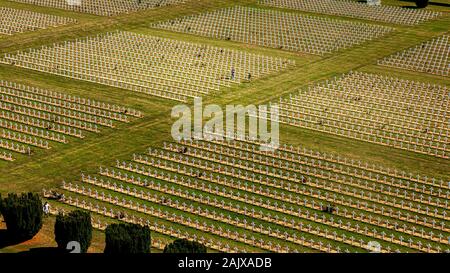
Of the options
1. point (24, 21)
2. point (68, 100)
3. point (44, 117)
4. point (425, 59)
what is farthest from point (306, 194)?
point (24, 21)

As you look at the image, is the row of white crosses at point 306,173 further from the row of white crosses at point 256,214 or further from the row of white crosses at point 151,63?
the row of white crosses at point 151,63

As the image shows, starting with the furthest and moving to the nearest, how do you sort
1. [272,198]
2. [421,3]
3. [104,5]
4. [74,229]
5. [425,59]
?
[421,3]
[104,5]
[425,59]
[272,198]
[74,229]

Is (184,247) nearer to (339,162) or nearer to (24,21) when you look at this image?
(339,162)

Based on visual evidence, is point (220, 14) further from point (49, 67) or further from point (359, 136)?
point (359, 136)

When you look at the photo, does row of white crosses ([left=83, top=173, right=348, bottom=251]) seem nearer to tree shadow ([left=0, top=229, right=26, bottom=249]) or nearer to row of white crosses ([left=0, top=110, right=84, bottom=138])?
tree shadow ([left=0, top=229, right=26, bottom=249])

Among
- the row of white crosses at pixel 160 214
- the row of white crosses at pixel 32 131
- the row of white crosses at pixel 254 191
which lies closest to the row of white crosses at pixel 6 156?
the row of white crosses at pixel 32 131
